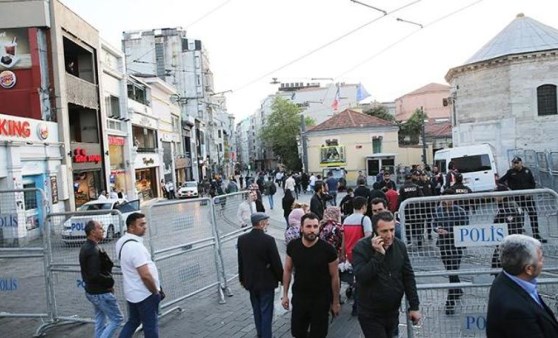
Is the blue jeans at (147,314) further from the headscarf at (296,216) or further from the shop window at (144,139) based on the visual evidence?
the shop window at (144,139)

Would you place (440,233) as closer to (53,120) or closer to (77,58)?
(53,120)

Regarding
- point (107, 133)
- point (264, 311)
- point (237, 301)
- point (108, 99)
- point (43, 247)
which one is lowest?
point (237, 301)

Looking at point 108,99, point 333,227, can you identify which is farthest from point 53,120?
point 333,227

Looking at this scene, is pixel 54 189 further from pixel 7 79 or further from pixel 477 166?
pixel 477 166

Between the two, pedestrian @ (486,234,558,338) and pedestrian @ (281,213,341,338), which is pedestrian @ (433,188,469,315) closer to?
pedestrian @ (281,213,341,338)

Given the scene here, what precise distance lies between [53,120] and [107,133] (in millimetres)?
6846

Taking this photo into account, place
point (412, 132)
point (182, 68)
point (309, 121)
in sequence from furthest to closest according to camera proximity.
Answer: point (309, 121), point (182, 68), point (412, 132)

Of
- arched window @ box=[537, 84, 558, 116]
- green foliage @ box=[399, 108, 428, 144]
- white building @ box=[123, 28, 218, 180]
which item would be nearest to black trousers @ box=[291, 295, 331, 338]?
arched window @ box=[537, 84, 558, 116]

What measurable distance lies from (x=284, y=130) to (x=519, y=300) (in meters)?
65.7

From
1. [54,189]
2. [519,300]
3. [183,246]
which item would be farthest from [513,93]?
[519,300]

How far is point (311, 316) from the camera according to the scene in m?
5.21

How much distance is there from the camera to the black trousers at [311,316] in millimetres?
5180

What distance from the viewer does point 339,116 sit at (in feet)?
160

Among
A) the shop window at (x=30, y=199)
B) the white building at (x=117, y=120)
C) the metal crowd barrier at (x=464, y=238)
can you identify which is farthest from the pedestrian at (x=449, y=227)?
the white building at (x=117, y=120)
